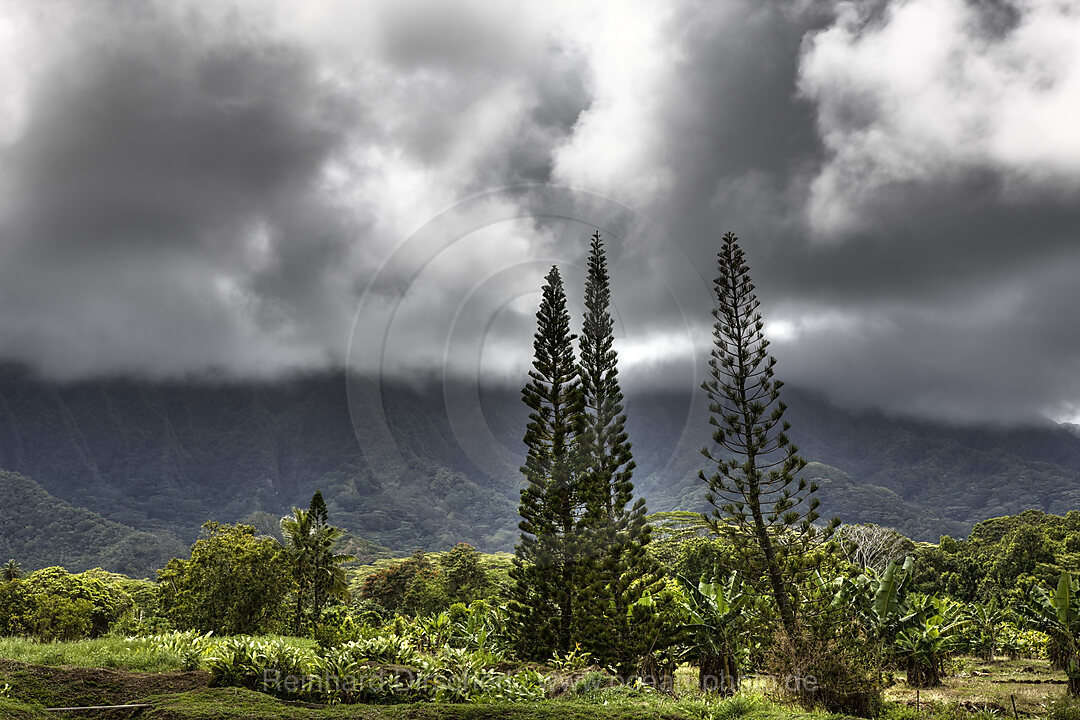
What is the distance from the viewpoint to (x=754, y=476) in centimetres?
1608

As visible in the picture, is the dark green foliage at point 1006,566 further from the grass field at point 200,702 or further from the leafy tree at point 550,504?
the grass field at point 200,702

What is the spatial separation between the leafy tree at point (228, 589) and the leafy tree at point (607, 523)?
13.0 metres

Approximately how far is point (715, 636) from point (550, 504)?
6942 millimetres

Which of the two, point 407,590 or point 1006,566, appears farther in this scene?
point 407,590

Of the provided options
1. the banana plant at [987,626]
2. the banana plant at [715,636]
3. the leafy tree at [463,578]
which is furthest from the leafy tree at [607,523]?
the leafy tree at [463,578]

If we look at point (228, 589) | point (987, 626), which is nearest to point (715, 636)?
point (987, 626)

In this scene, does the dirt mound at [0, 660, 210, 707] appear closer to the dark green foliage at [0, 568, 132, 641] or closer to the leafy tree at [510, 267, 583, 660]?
the leafy tree at [510, 267, 583, 660]

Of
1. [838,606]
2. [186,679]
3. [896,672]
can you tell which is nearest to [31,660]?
[186,679]

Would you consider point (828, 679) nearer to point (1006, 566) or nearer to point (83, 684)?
point (83, 684)

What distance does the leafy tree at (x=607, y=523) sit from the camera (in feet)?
55.5

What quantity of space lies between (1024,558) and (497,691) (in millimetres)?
41670

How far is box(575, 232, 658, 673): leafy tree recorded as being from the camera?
1692 centimetres

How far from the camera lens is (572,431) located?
19.3 meters

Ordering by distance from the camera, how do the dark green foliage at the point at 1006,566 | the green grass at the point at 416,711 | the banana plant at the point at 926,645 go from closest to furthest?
the green grass at the point at 416,711 < the banana plant at the point at 926,645 < the dark green foliage at the point at 1006,566
